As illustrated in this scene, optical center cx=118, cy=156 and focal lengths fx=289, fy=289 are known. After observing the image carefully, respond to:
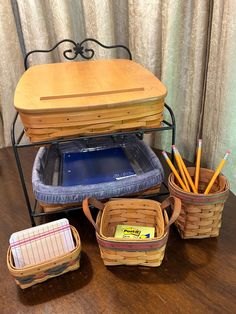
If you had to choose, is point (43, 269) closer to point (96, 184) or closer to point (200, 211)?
point (96, 184)

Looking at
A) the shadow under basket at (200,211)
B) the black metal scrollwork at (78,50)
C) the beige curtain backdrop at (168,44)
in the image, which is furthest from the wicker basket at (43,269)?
the black metal scrollwork at (78,50)

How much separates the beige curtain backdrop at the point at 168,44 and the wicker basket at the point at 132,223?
1.05 feet

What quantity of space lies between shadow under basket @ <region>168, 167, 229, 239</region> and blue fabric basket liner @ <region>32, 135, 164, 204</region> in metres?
0.08

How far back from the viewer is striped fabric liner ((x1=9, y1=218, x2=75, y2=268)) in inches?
22.0

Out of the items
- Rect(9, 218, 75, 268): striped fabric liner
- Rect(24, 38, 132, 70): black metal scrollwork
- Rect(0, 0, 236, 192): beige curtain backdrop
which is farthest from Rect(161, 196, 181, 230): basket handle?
Rect(24, 38, 132, 70): black metal scrollwork

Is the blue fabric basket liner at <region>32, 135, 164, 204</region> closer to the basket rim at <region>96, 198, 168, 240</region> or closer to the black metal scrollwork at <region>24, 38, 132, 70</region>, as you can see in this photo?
the basket rim at <region>96, 198, 168, 240</region>

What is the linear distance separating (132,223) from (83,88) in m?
0.33

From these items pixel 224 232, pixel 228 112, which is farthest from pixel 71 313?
pixel 228 112

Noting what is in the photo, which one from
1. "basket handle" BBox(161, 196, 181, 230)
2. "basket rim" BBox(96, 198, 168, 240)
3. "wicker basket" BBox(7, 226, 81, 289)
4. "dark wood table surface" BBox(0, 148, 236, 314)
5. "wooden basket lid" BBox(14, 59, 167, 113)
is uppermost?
"wooden basket lid" BBox(14, 59, 167, 113)

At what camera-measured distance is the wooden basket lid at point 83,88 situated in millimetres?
586

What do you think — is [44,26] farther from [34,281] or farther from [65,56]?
[34,281]

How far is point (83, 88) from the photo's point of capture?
658 mm

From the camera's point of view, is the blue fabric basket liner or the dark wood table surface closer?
the dark wood table surface

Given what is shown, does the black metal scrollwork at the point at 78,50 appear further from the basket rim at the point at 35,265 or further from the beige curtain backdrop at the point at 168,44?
the basket rim at the point at 35,265
